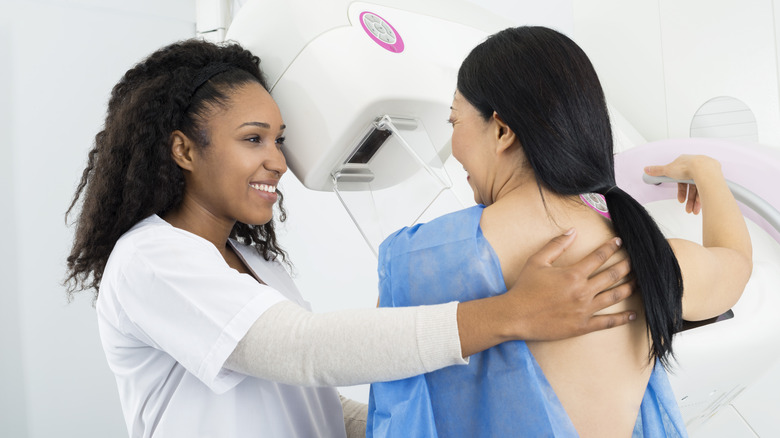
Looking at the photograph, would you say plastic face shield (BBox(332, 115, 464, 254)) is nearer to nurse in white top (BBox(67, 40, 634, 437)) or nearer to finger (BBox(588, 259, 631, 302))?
nurse in white top (BBox(67, 40, 634, 437))

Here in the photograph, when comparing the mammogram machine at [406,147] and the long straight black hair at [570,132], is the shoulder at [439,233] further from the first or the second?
the mammogram machine at [406,147]

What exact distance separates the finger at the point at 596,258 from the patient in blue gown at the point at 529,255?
0.03 m

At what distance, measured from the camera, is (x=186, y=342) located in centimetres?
93

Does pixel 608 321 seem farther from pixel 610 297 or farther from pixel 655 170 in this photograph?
pixel 655 170

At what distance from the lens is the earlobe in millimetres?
1188

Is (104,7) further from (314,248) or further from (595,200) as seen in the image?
(595,200)

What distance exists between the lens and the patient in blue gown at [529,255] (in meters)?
0.86

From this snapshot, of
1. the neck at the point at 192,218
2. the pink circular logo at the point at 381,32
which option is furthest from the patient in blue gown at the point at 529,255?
the neck at the point at 192,218

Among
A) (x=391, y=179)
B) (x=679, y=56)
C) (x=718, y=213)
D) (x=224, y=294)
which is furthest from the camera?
(x=679, y=56)

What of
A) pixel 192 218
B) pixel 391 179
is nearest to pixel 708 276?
pixel 391 179

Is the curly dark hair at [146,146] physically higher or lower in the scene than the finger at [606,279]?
higher

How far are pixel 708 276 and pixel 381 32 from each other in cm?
72

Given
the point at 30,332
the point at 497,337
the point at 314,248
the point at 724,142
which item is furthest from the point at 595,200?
the point at 30,332

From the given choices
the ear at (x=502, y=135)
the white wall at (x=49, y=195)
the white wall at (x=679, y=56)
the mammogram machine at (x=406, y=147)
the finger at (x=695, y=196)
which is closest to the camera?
the ear at (x=502, y=135)
